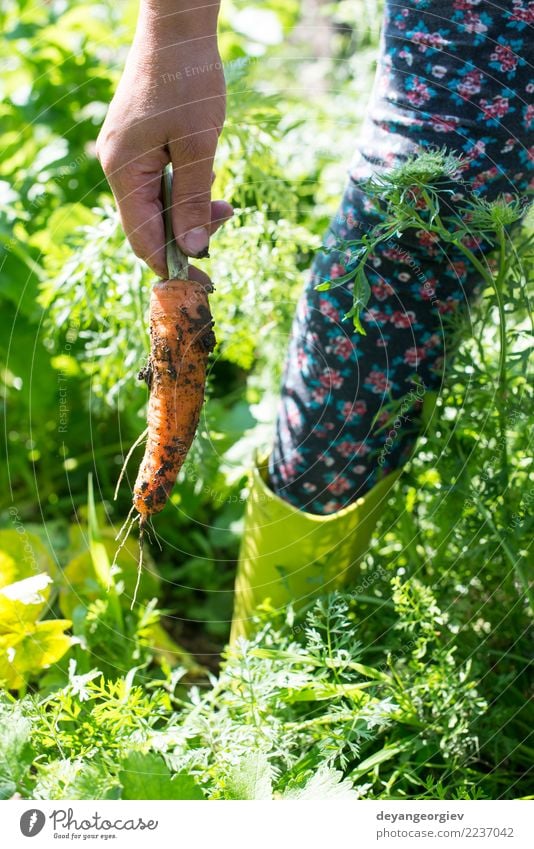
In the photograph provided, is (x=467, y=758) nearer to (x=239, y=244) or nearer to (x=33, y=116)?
(x=239, y=244)

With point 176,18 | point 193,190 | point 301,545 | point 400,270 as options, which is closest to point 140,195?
point 193,190

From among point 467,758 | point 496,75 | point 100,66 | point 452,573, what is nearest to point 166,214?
point 496,75

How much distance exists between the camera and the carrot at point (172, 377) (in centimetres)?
109

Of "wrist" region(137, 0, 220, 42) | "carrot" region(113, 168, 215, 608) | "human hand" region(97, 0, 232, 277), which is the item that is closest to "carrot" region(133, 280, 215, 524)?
"carrot" region(113, 168, 215, 608)

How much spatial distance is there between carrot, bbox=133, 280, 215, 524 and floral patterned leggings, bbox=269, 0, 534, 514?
184 mm

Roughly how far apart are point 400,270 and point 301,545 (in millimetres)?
435

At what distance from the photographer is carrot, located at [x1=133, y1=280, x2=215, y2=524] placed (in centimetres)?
109

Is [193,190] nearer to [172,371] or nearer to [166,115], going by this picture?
[166,115]

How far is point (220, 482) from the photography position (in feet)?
5.03

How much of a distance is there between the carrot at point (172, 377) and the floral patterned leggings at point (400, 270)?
0.60ft
